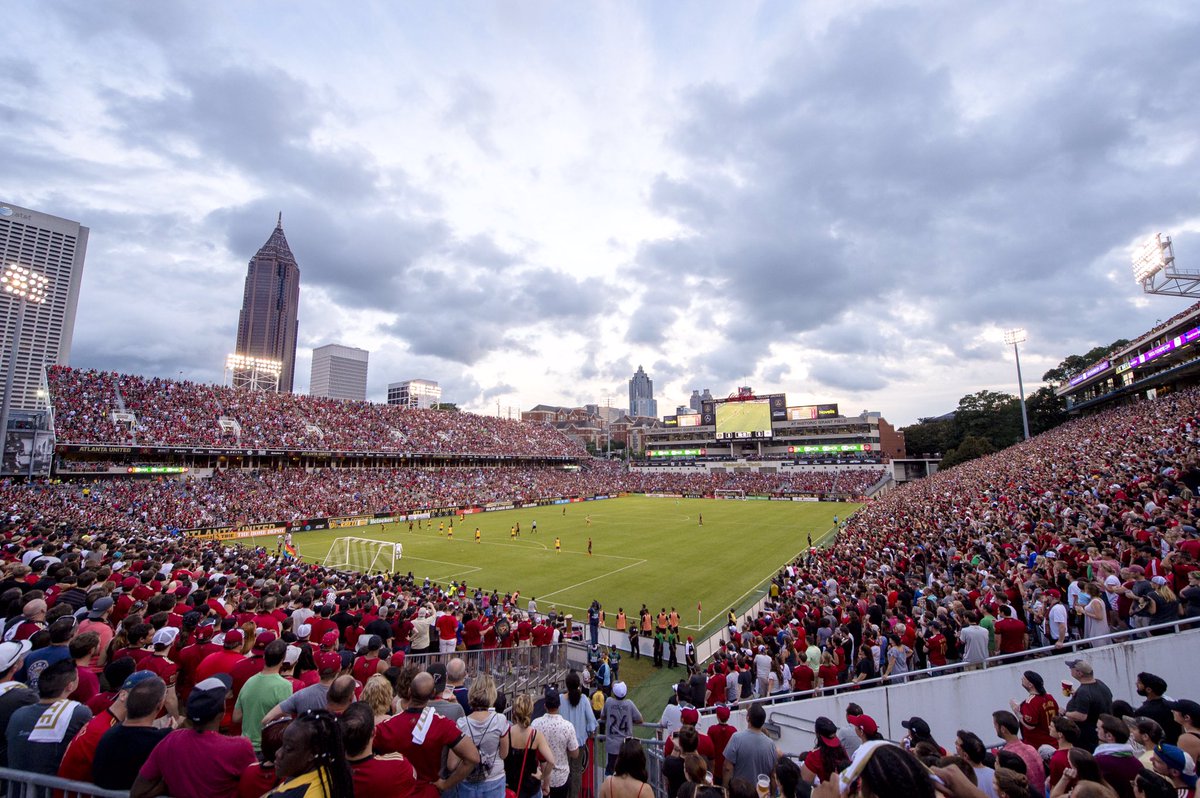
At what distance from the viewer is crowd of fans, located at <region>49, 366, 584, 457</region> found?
43.2 m


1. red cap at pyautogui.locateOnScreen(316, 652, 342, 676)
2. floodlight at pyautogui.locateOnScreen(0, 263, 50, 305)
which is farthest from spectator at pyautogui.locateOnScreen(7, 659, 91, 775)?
floodlight at pyautogui.locateOnScreen(0, 263, 50, 305)

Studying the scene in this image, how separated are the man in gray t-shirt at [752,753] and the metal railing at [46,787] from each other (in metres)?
4.78

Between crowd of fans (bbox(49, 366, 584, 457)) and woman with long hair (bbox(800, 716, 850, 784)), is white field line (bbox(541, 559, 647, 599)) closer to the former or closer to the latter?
woman with long hair (bbox(800, 716, 850, 784))

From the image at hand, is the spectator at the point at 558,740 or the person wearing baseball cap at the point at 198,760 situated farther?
the spectator at the point at 558,740

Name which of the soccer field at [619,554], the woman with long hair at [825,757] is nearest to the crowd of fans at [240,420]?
the soccer field at [619,554]

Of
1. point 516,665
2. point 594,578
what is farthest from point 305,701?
point 594,578

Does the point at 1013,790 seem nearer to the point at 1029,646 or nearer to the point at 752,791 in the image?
the point at 752,791

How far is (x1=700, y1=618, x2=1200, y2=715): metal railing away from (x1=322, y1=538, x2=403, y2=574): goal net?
2283cm

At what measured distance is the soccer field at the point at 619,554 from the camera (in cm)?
2434

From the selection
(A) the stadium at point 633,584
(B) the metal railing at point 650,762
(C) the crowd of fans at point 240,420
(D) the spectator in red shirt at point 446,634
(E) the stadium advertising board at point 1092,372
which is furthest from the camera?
(E) the stadium advertising board at point 1092,372

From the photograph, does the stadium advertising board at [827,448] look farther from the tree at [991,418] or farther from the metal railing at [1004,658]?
the metal railing at [1004,658]

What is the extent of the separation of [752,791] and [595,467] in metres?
95.4

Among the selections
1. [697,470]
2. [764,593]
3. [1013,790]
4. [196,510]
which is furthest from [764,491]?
[1013,790]

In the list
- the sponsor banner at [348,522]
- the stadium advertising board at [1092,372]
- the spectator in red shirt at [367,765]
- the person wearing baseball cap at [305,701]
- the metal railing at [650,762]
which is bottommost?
the sponsor banner at [348,522]
